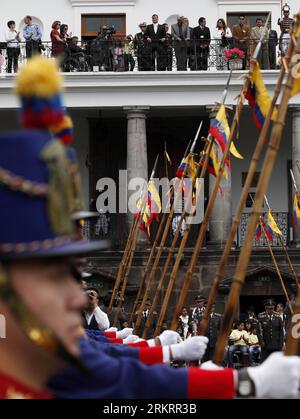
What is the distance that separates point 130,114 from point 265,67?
3905 millimetres

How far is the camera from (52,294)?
11.9 feet

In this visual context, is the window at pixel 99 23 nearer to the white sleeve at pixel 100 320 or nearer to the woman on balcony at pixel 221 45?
the woman on balcony at pixel 221 45

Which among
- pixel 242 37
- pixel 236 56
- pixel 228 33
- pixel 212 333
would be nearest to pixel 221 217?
pixel 236 56

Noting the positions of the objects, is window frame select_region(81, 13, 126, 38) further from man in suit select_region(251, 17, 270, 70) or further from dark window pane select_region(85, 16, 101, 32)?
man in suit select_region(251, 17, 270, 70)

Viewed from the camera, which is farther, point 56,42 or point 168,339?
point 56,42

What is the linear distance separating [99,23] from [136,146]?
5.55 meters

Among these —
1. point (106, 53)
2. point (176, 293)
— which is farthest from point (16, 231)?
point (106, 53)

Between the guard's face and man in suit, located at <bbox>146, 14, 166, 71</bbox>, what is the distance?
26.7 m

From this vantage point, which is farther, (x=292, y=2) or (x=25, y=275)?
(x=292, y=2)

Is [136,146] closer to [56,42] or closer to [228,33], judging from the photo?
[56,42]

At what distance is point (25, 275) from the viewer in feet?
11.8

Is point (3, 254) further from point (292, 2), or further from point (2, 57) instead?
point (292, 2)

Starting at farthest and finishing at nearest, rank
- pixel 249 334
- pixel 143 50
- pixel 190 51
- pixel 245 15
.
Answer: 1. pixel 245 15
2. pixel 190 51
3. pixel 143 50
4. pixel 249 334

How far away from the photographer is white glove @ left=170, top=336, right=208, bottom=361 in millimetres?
6570
